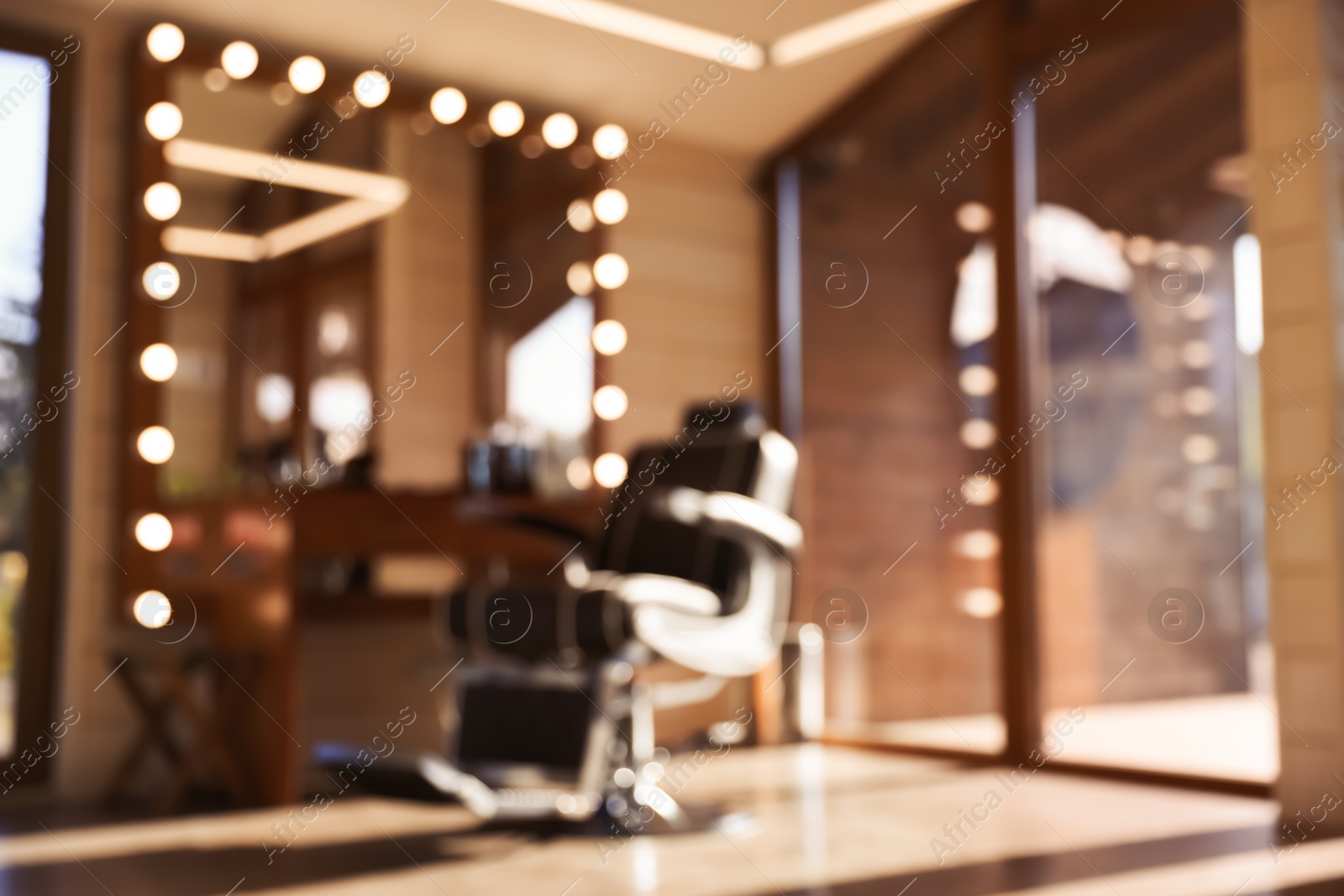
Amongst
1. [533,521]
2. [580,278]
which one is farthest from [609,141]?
[533,521]

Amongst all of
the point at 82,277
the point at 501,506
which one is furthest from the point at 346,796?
the point at 82,277

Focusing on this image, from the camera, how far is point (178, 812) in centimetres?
312

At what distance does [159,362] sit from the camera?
3.48 metres

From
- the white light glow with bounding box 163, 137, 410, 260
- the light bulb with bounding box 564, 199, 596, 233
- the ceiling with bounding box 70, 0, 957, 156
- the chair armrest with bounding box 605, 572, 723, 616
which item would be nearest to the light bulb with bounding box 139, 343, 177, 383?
the white light glow with bounding box 163, 137, 410, 260

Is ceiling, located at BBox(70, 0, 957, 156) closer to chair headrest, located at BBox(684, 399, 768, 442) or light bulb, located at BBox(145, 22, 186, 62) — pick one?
light bulb, located at BBox(145, 22, 186, 62)

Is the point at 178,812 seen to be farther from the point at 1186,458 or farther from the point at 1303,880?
the point at 1186,458

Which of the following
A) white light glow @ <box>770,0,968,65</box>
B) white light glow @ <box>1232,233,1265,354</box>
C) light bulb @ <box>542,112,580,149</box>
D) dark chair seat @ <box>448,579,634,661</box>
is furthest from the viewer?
light bulb @ <box>542,112,580,149</box>

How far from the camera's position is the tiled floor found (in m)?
2.26

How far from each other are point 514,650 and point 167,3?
221cm

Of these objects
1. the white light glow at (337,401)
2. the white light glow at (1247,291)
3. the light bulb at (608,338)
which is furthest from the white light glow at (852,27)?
the white light glow at (337,401)

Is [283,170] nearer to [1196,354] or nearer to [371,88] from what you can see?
[371,88]

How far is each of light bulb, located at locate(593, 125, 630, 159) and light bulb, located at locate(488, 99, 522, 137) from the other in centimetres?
28

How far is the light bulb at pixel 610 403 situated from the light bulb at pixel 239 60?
4.85ft

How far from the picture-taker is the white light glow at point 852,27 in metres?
3.85
